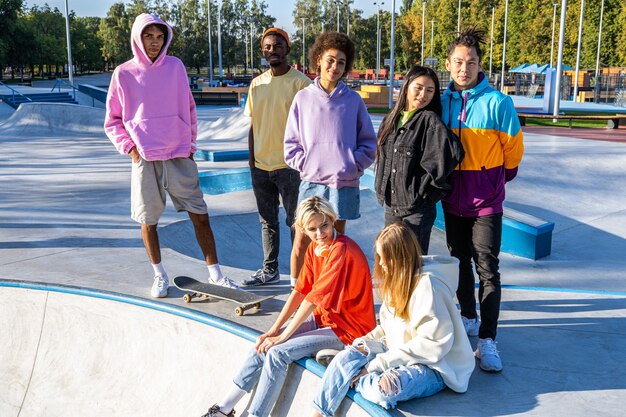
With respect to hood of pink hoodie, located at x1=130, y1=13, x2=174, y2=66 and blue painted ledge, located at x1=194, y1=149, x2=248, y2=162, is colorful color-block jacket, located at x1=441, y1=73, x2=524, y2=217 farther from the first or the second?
blue painted ledge, located at x1=194, y1=149, x2=248, y2=162

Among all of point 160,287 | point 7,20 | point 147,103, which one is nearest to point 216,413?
point 160,287

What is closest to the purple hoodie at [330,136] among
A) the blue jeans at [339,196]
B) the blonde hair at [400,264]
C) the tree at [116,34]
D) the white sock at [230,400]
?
the blue jeans at [339,196]

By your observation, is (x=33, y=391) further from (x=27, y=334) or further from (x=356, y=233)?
(x=356, y=233)

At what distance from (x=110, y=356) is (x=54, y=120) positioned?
1771 cm

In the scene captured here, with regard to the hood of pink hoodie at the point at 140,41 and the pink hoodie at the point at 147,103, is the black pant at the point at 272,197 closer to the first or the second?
the pink hoodie at the point at 147,103

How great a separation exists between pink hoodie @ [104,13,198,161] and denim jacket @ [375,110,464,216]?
63.2 inches

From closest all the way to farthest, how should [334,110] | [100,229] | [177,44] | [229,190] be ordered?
[334,110] < [100,229] < [229,190] < [177,44]

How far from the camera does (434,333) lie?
9.84 feet

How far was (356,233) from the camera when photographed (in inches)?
303

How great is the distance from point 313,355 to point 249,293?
3.80ft

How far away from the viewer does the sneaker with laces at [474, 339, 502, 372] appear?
3455 millimetres

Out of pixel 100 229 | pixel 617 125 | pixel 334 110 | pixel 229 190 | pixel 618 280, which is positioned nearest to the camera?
pixel 334 110

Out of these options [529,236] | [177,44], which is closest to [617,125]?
[529,236]

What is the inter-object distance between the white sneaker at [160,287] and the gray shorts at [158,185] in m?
0.43
